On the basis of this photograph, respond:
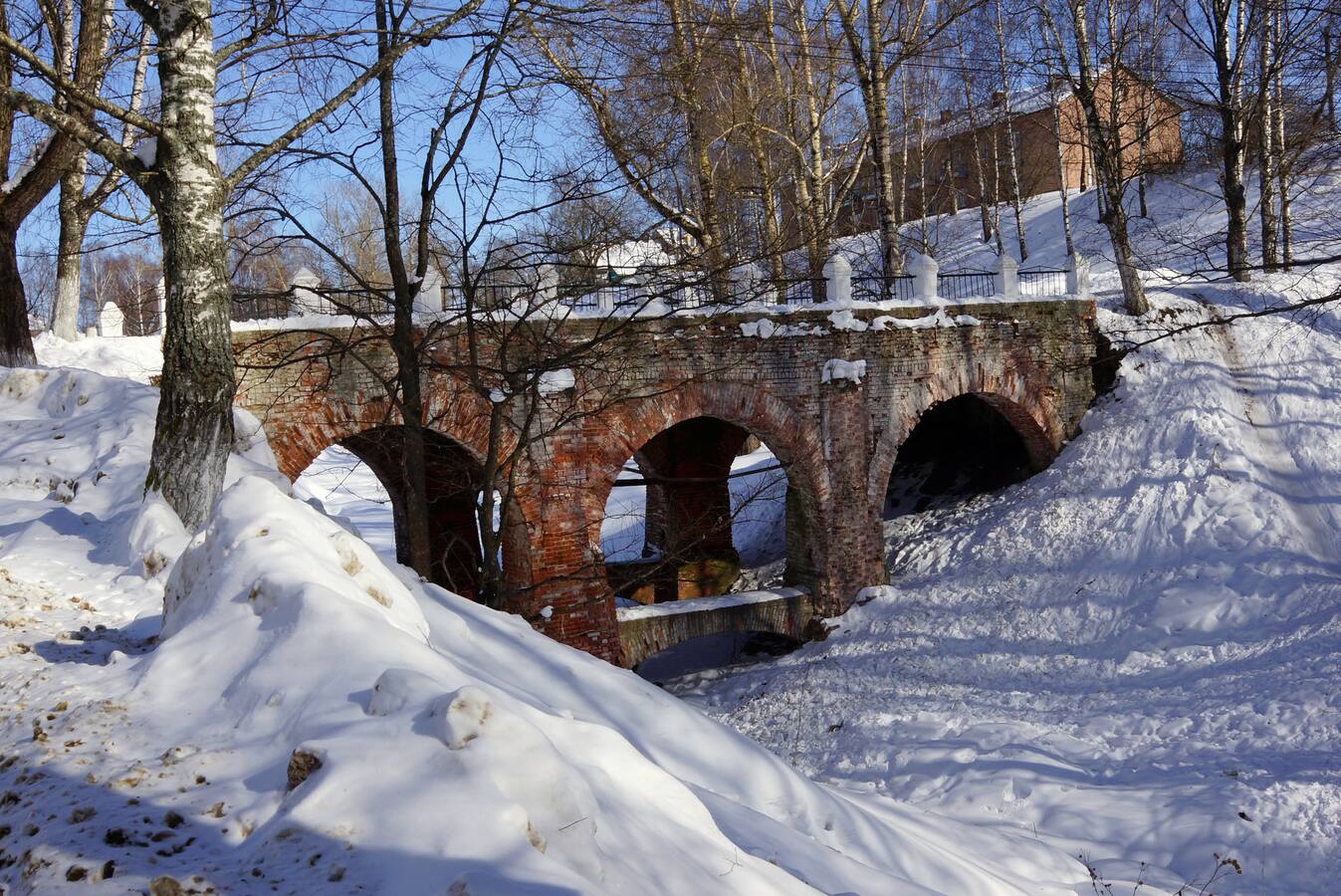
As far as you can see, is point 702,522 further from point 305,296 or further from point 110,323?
point 110,323

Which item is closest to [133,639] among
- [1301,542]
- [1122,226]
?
[1301,542]

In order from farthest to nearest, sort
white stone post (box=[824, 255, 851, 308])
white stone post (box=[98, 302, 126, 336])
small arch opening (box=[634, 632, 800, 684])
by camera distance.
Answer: white stone post (box=[98, 302, 126, 336])
small arch opening (box=[634, 632, 800, 684])
white stone post (box=[824, 255, 851, 308])

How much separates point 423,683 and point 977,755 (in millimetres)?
6677

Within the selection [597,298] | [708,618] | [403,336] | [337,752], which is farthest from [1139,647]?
[337,752]

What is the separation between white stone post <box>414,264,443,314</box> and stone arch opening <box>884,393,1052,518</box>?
6780mm

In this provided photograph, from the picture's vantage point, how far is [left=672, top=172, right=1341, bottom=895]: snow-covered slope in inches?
278

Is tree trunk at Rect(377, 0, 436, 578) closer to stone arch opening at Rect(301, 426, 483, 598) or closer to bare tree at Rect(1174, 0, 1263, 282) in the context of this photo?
stone arch opening at Rect(301, 426, 483, 598)

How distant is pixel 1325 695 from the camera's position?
7.93 metres

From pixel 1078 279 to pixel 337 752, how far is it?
13050 millimetres

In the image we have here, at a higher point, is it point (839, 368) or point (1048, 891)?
point (839, 368)

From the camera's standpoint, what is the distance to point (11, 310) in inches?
384

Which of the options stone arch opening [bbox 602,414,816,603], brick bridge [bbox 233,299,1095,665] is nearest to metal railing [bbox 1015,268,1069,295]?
brick bridge [bbox 233,299,1095,665]

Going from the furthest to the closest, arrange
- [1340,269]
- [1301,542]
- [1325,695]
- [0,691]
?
[1340,269] < [1301,542] < [1325,695] < [0,691]

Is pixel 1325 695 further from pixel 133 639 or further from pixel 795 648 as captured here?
pixel 133 639
